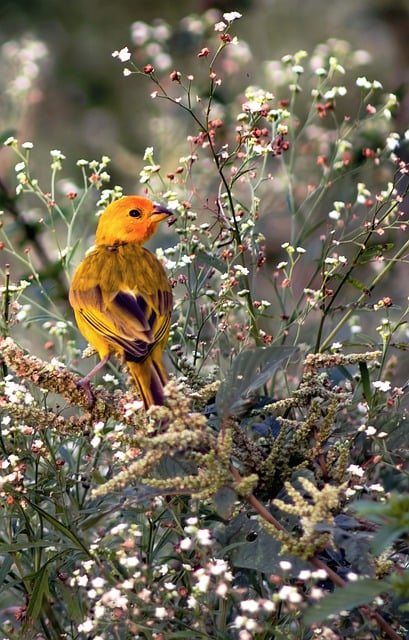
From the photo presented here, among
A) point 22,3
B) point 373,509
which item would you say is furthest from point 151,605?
point 22,3

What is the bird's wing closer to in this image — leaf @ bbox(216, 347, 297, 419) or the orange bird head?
the orange bird head

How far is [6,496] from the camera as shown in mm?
2006

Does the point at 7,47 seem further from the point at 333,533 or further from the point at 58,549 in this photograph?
the point at 333,533

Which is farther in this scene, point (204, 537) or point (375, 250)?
point (375, 250)

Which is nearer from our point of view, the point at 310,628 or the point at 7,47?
the point at 310,628

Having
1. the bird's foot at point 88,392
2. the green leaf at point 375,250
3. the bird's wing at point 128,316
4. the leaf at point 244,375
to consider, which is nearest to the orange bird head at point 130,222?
the bird's wing at point 128,316

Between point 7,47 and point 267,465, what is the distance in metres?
3.45

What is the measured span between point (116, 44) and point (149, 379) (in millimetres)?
4162

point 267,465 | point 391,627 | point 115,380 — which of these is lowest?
point 391,627

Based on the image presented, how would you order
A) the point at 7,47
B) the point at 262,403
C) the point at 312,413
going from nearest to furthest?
the point at 312,413
the point at 262,403
the point at 7,47

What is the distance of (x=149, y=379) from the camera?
229cm

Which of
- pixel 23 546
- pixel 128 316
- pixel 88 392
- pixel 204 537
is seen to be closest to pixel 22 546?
pixel 23 546

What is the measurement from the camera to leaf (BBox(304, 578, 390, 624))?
1441 mm

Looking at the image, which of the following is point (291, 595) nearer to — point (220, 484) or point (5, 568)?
point (220, 484)
